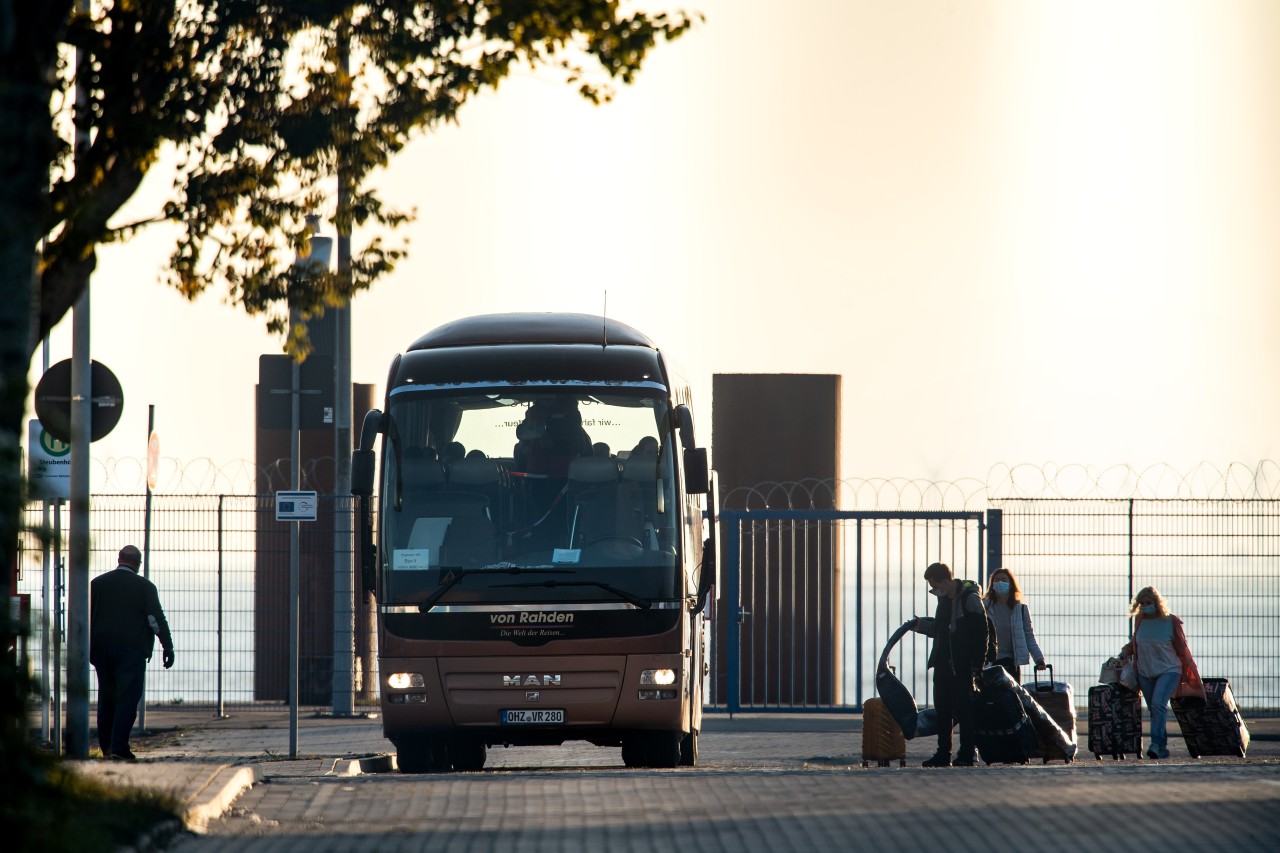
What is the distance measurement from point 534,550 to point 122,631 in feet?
11.6

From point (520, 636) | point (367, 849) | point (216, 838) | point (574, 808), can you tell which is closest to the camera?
point (367, 849)

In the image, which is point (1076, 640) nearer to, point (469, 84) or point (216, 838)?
point (469, 84)

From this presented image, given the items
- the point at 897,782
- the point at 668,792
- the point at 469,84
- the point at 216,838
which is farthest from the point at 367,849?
the point at 469,84

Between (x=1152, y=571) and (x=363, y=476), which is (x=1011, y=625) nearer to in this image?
(x=1152, y=571)

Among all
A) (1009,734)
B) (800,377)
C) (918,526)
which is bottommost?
(1009,734)

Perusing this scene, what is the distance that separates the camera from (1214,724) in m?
15.9

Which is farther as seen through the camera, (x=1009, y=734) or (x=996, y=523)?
(x=996, y=523)

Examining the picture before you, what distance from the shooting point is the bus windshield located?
13.7 m

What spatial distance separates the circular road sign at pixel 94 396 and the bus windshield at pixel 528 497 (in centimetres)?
199

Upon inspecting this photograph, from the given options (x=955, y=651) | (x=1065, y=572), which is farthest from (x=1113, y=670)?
(x=1065, y=572)

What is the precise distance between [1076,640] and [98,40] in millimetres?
11647

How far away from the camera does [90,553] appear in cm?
684

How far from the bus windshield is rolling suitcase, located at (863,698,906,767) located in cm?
223

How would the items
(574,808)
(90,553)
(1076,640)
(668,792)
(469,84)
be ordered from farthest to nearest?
(1076,640)
(469,84)
(668,792)
(574,808)
(90,553)
